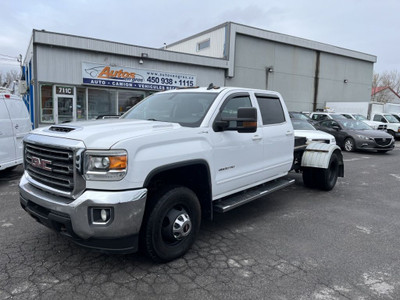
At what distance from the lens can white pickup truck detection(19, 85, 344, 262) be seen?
2.92m

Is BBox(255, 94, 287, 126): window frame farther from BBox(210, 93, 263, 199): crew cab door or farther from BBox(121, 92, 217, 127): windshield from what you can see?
BBox(121, 92, 217, 127): windshield

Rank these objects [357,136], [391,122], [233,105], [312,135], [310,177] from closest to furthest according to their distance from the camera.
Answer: [233,105] < [310,177] < [312,135] < [357,136] < [391,122]

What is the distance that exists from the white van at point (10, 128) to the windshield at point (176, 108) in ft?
12.2

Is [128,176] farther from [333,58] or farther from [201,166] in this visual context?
[333,58]

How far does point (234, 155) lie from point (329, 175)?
3476mm

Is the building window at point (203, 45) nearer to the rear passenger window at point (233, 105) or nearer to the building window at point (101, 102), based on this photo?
the building window at point (101, 102)

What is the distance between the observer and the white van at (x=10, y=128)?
685cm

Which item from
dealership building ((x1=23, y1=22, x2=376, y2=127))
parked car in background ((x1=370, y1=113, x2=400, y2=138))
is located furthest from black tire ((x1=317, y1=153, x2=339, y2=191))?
parked car in background ((x1=370, y1=113, x2=400, y2=138))

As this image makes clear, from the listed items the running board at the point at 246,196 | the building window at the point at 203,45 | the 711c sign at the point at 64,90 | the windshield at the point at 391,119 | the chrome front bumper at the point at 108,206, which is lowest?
the running board at the point at 246,196

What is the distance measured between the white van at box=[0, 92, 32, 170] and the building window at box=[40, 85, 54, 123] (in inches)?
349

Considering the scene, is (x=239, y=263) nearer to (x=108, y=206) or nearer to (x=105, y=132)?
(x=108, y=206)

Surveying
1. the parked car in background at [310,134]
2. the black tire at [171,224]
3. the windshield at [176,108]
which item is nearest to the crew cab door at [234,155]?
the windshield at [176,108]

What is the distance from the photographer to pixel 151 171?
3.11 metres

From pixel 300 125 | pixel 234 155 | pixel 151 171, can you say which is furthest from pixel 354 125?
pixel 151 171
